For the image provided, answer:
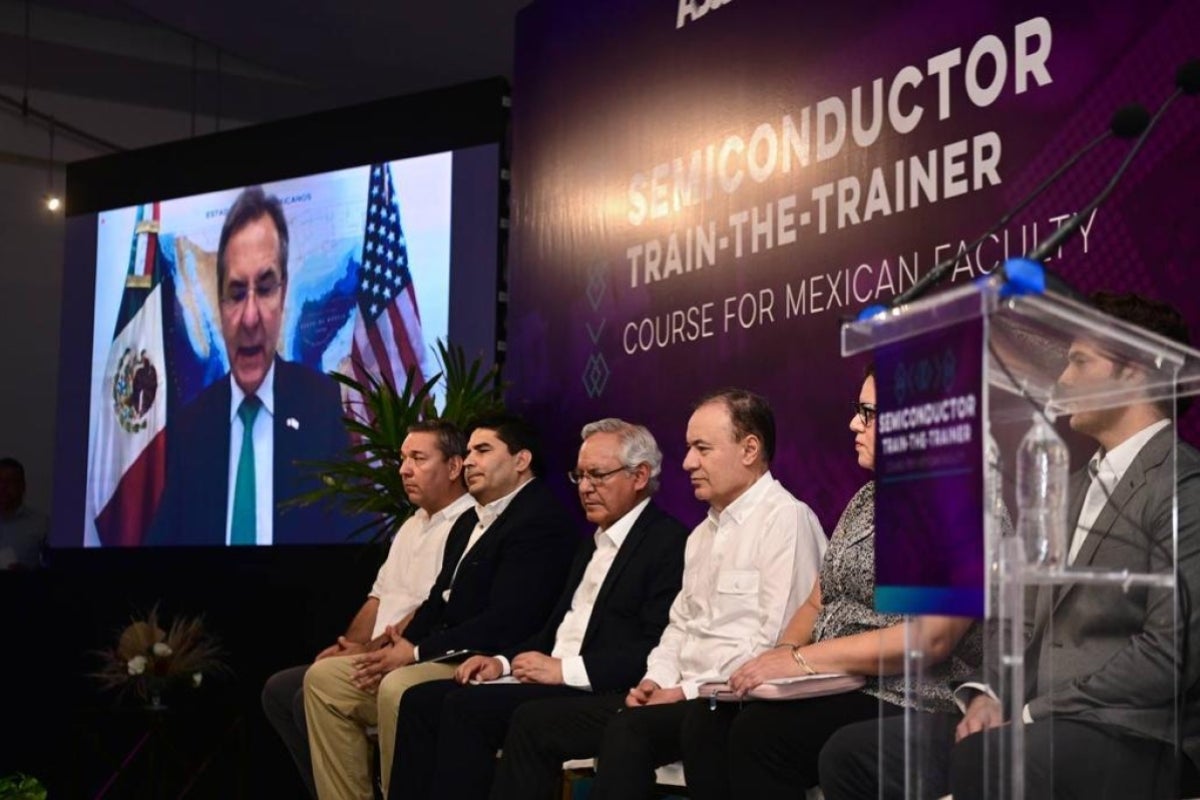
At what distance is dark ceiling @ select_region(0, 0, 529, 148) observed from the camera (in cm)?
920

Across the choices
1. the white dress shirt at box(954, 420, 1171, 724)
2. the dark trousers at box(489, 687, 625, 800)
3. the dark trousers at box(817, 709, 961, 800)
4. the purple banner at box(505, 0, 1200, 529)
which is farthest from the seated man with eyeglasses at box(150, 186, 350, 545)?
the white dress shirt at box(954, 420, 1171, 724)

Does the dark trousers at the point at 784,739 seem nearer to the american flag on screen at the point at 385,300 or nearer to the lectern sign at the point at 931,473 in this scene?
the lectern sign at the point at 931,473

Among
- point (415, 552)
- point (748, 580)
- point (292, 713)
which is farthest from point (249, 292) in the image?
point (748, 580)

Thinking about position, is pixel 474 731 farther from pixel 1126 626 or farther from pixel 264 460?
pixel 264 460

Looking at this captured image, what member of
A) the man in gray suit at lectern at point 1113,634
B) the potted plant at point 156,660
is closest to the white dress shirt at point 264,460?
the potted plant at point 156,660

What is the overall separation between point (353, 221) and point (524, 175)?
1334 mm

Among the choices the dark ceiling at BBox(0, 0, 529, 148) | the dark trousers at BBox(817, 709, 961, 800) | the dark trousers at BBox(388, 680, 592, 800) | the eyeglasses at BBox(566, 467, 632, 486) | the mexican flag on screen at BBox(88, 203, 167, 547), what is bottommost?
the dark trousers at BBox(388, 680, 592, 800)

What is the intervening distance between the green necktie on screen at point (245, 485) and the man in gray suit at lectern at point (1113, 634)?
229 inches

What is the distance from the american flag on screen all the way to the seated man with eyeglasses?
38cm

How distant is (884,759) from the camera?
250 cm

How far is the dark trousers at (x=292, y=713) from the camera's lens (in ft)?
19.7

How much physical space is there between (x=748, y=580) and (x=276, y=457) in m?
4.21

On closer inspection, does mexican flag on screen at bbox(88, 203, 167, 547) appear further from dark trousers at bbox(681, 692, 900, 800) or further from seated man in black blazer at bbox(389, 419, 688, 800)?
dark trousers at bbox(681, 692, 900, 800)

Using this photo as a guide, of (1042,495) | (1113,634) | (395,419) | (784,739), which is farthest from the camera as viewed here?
(395,419)
